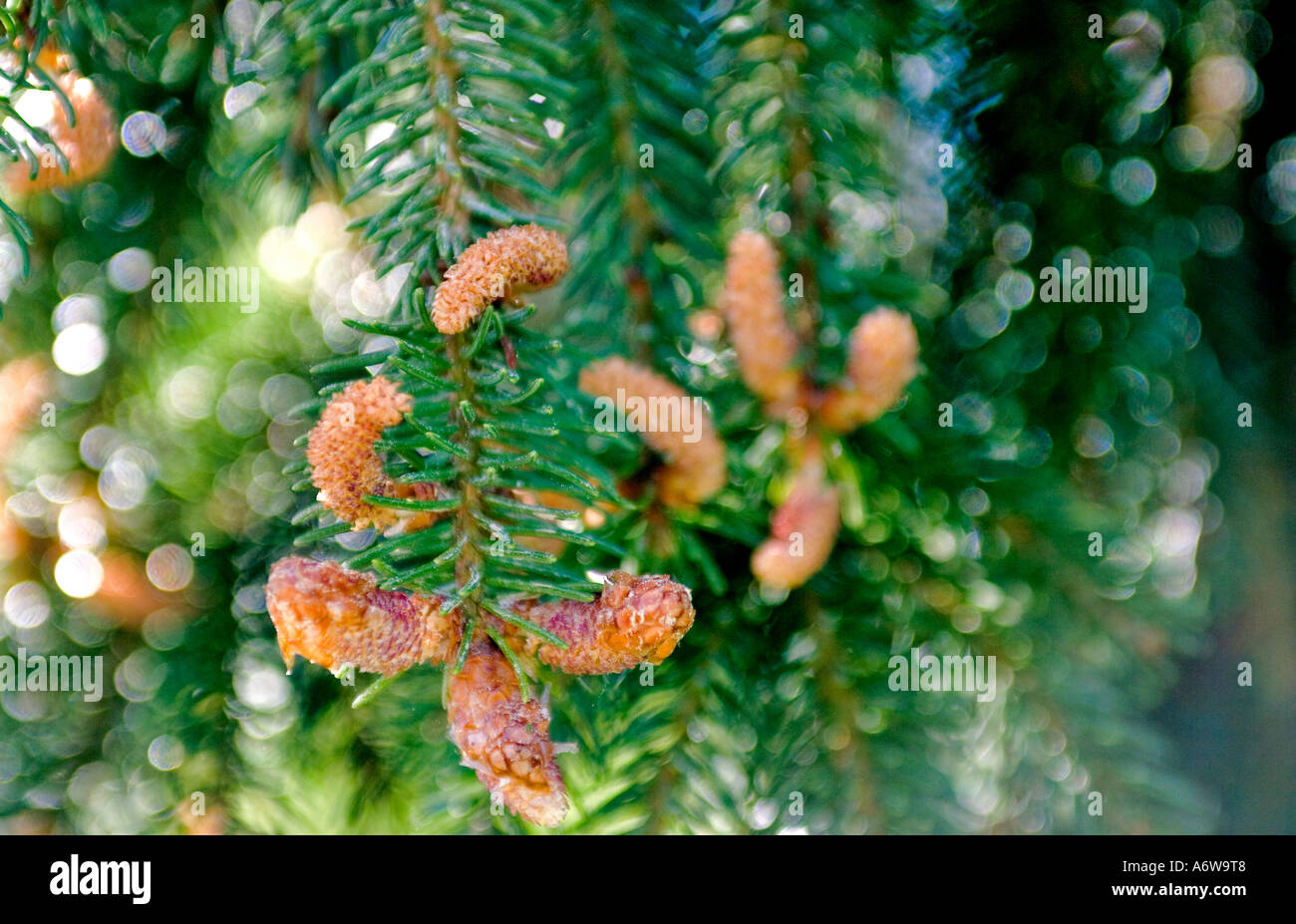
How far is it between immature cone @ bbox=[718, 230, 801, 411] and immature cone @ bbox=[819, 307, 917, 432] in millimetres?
26

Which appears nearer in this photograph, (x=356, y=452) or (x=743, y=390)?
(x=356, y=452)

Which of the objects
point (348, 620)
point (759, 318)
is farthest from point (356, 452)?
point (759, 318)

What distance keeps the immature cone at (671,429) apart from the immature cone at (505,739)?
0.13 m

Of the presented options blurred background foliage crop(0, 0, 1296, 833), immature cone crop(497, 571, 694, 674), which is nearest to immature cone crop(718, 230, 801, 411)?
blurred background foliage crop(0, 0, 1296, 833)

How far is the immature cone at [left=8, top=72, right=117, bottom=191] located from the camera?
1.20ft

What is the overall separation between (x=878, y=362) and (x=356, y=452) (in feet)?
0.66

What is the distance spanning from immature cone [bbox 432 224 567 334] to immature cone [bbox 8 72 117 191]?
0.20 m

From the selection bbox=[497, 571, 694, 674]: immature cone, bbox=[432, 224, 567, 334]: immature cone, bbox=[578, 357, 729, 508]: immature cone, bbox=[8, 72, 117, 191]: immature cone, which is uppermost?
bbox=[8, 72, 117, 191]: immature cone

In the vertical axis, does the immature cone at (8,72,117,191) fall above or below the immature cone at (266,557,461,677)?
above

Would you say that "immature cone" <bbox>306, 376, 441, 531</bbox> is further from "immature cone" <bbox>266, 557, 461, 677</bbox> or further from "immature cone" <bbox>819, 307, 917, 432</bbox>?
"immature cone" <bbox>819, 307, 917, 432</bbox>

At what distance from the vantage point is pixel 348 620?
23cm

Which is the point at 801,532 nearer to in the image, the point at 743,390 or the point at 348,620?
the point at 743,390

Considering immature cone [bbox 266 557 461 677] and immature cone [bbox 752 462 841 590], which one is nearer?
immature cone [bbox 266 557 461 677]

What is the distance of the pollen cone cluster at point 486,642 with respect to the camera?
9.0 inches
